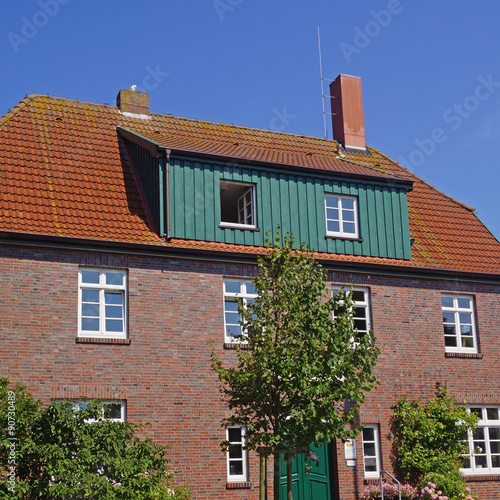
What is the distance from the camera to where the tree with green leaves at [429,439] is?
20344mm

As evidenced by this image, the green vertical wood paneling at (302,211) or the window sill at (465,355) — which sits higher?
the green vertical wood paneling at (302,211)

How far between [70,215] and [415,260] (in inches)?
374

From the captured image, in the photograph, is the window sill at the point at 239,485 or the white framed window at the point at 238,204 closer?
the window sill at the point at 239,485

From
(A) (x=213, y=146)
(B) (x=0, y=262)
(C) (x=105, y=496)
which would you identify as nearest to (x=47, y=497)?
(C) (x=105, y=496)

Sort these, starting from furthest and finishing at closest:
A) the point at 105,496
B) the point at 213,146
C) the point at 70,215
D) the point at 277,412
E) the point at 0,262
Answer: the point at 213,146 < the point at 70,215 < the point at 0,262 < the point at 277,412 < the point at 105,496

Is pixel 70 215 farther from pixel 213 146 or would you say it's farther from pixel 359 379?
pixel 359 379

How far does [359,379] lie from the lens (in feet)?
51.2

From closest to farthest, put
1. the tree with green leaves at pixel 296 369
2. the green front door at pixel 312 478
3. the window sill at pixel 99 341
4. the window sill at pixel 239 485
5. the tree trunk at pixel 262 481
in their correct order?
the tree with green leaves at pixel 296 369 → the tree trunk at pixel 262 481 → the window sill at pixel 99 341 → the window sill at pixel 239 485 → the green front door at pixel 312 478

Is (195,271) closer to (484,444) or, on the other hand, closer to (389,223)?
(389,223)

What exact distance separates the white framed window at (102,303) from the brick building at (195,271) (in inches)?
1.3

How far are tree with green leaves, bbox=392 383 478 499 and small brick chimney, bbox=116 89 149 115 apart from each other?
1146 cm

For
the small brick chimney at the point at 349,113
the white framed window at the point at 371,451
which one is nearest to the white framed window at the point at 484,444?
the white framed window at the point at 371,451

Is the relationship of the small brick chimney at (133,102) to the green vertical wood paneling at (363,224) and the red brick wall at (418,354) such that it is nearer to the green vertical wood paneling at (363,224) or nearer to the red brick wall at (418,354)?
the green vertical wood paneling at (363,224)

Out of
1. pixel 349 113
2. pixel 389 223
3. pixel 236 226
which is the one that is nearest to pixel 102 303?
pixel 236 226
